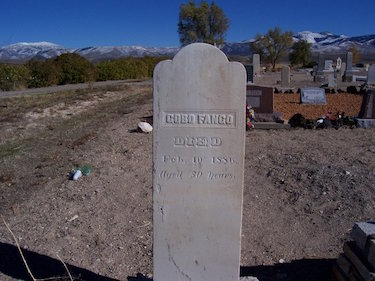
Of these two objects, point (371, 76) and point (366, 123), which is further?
point (371, 76)

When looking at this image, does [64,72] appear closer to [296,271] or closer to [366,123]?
[366,123]

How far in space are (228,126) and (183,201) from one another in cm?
65

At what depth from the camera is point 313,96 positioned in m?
13.5

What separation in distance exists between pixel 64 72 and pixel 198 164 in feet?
87.7

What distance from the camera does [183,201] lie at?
9.66 ft

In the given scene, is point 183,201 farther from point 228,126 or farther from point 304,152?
point 304,152

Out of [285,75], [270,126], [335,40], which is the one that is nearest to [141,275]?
[270,126]

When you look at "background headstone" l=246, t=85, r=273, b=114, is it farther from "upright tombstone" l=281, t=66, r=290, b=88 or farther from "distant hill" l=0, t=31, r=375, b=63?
"distant hill" l=0, t=31, r=375, b=63

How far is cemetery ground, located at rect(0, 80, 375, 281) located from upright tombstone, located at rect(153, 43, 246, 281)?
2.58 feet

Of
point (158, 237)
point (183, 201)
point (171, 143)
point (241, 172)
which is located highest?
point (171, 143)

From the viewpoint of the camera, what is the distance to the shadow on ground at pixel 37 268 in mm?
3621

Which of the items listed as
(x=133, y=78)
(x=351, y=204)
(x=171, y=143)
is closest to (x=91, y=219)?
(x=171, y=143)

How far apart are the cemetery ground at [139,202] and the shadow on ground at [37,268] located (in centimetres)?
1

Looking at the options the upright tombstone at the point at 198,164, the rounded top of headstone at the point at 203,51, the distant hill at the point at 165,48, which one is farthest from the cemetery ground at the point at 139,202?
the distant hill at the point at 165,48
